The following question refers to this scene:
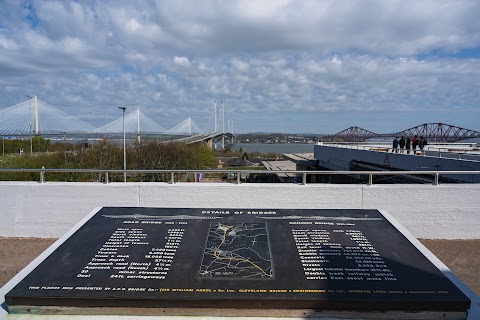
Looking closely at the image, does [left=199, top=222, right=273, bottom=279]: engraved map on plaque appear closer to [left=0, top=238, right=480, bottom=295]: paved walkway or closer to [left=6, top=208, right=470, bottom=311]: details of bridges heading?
[left=6, top=208, right=470, bottom=311]: details of bridges heading

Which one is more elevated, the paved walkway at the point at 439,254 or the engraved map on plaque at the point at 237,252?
the engraved map on plaque at the point at 237,252

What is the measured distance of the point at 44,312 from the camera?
357 cm

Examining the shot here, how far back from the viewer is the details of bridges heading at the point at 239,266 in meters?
3.46

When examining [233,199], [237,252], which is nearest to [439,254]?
[233,199]

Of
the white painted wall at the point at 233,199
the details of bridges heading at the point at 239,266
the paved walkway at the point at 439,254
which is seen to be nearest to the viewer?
the details of bridges heading at the point at 239,266

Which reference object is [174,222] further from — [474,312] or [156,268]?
[474,312]

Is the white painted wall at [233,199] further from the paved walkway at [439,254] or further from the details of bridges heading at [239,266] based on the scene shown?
the details of bridges heading at [239,266]

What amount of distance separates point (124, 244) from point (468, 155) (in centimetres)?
1980

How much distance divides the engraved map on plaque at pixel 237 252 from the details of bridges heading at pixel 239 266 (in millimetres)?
10

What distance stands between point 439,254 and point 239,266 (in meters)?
4.31

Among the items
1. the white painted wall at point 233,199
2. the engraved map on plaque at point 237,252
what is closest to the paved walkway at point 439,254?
the white painted wall at point 233,199

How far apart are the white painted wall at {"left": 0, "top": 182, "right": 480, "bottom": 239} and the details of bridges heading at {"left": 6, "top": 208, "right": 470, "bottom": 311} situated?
2064mm

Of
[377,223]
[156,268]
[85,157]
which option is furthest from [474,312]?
[85,157]

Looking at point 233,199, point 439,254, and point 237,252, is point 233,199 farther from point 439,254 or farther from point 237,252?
point 439,254
